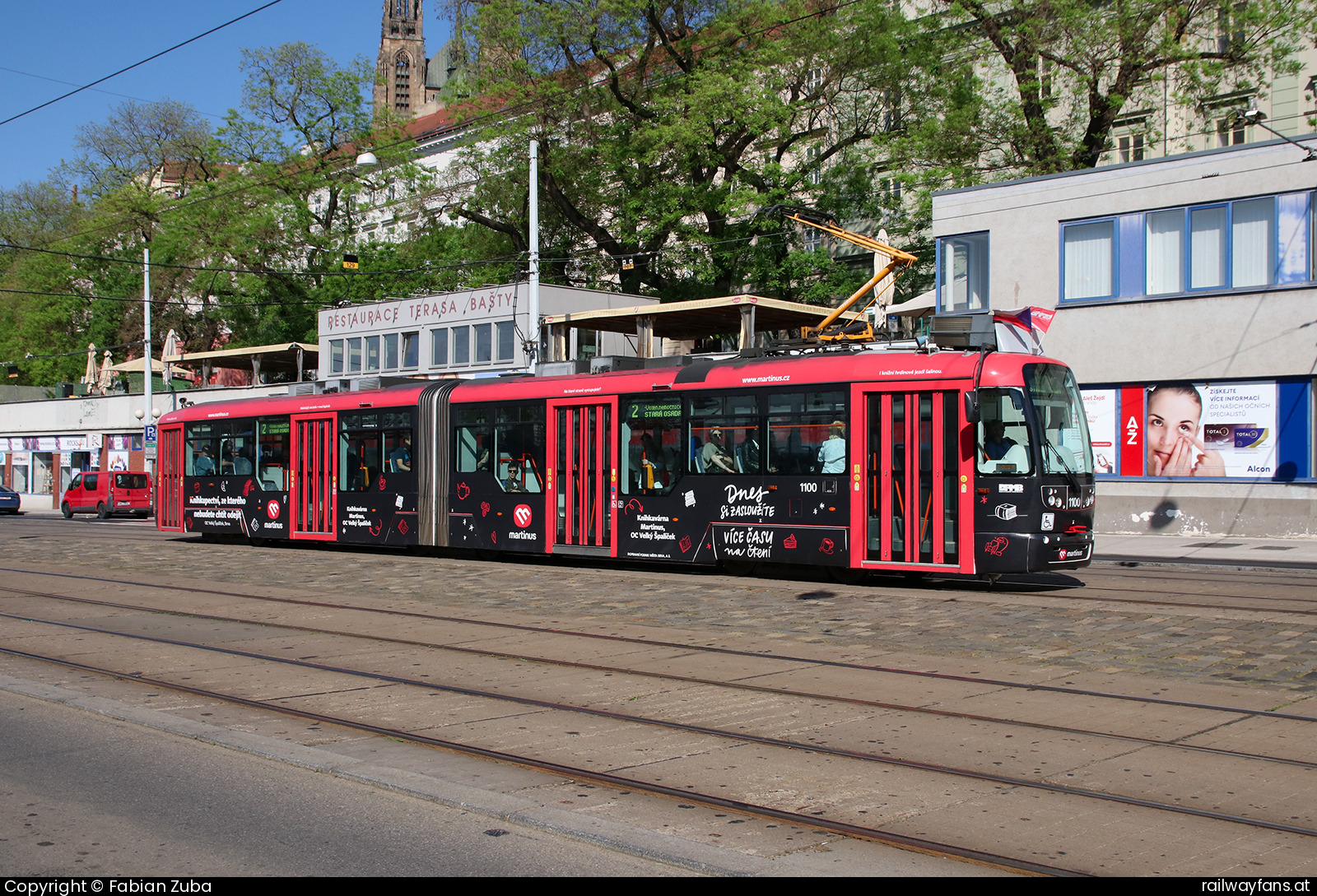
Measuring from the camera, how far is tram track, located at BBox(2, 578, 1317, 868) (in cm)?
545

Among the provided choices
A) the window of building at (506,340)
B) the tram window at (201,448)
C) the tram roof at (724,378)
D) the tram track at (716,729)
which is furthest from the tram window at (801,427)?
the window of building at (506,340)

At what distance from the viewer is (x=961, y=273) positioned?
27500mm

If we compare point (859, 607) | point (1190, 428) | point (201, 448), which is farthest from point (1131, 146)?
point (859, 607)

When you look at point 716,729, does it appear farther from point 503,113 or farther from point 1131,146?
point 1131,146

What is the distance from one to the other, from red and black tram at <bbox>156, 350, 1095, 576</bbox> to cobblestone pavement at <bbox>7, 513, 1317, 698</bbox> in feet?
1.92

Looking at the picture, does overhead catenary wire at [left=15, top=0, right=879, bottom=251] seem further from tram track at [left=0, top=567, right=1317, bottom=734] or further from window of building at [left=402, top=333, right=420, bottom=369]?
tram track at [left=0, top=567, right=1317, bottom=734]

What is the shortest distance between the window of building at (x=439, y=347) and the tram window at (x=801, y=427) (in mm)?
24926

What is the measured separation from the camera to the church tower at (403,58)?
392 feet

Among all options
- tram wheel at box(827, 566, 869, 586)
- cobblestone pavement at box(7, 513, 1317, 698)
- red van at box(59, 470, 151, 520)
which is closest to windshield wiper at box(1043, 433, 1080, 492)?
cobblestone pavement at box(7, 513, 1317, 698)

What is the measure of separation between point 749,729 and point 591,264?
38.2 metres

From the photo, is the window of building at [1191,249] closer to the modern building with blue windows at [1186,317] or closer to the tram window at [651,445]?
the modern building with blue windows at [1186,317]

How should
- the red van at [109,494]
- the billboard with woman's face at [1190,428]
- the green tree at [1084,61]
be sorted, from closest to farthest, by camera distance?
the billboard with woman's face at [1190,428] → the green tree at [1084,61] → the red van at [109,494]

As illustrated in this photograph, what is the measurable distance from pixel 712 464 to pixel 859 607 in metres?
4.19
